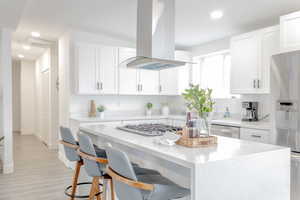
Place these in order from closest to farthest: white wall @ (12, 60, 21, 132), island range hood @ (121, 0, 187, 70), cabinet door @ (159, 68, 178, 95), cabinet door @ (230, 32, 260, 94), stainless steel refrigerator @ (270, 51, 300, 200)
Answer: island range hood @ (121, 0, 187, 70), stainless steel refrigerator @ (270, 51, 300, 200), cabinet door @ (230, 32, 260, 94), cabinet door @ (159, 68, 178, 95), white wall @ (12, 60, 21, 132)

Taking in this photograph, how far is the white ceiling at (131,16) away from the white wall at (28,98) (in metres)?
4.40

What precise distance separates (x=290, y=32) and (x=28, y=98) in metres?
8.66

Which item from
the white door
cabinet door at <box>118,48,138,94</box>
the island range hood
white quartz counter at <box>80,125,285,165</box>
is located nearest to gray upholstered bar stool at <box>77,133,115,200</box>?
white quartz counter at <box>80,125,285,165</box>

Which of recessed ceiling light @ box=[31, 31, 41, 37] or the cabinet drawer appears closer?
the cabinet drawer

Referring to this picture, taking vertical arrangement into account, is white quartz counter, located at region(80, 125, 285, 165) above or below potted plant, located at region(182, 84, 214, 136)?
below

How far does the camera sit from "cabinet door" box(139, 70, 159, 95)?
5082mm

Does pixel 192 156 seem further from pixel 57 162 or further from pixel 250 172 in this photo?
pixel 57 162

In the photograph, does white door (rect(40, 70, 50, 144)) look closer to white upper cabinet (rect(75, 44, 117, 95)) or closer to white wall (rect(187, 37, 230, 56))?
white upper cabinet (rect(75, 44, 117, 95))

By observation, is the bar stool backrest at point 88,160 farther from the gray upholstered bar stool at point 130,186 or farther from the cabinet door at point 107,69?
the cabinet door at point 107,69

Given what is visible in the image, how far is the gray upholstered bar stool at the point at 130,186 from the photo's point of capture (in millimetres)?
1391

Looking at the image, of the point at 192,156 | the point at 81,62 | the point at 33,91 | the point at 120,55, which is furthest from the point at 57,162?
the point at 33,91

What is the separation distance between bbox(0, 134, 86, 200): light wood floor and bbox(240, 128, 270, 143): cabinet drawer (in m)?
2.66

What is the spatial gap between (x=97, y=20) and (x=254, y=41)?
2568 mm

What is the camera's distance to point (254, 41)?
3814 millimetres
